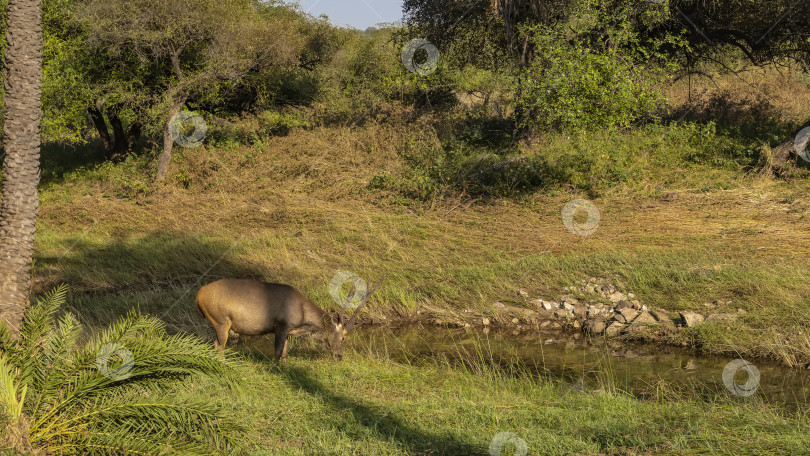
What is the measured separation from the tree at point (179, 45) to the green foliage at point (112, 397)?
54.5 ft

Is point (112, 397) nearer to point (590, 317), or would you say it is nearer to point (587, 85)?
point (590, 317)

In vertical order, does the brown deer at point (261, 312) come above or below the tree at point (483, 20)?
below

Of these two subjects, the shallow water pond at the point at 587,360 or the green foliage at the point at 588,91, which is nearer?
the shallow water pond at the point at 587,360

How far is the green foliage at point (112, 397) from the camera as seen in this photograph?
610 centimetres

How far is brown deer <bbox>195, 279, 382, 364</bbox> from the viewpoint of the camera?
10.1 m

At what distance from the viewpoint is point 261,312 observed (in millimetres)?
10242

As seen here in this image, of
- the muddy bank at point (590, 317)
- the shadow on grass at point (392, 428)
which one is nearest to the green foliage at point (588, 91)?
the muddy bank at point (590, 317)

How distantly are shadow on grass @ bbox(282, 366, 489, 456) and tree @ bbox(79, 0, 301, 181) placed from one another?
53.0ft

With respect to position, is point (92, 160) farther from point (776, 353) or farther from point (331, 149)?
point (776, 353)

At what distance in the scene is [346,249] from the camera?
16297 millimetres

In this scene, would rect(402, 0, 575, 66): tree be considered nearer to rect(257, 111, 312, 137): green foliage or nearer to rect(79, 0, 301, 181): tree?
rect(79, 0, 301, 181): tree

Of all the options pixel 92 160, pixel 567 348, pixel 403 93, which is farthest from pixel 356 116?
pixel 567 348

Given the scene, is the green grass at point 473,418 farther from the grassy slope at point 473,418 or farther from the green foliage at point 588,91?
the green foliage at point 588,91

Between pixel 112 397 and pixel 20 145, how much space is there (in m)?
3.82
